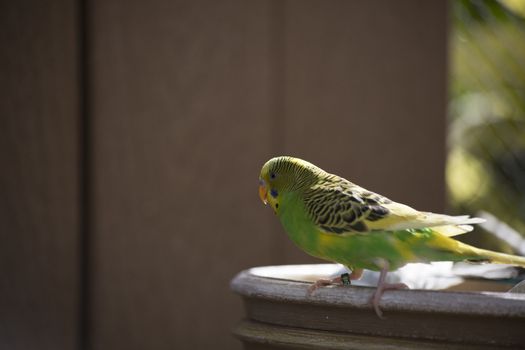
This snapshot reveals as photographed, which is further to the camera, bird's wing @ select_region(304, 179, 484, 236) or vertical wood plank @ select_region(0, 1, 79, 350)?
vertical wood plank @ select_region(0, 1, 79, 350)

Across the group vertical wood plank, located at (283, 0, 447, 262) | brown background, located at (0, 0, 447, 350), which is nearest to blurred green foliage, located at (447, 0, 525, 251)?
vertical wood plank, located at (283, 0, 447, 262)

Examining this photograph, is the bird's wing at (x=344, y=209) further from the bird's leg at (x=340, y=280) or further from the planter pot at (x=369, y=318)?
the planter pot at (x=369, y=318)

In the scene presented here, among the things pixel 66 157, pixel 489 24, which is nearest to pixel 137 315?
pixel 66 157

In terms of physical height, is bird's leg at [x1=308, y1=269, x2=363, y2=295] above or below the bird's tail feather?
below

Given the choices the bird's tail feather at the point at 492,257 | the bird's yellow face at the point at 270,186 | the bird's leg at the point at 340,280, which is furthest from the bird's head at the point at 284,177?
the bird's tail feather at the point at 492,257

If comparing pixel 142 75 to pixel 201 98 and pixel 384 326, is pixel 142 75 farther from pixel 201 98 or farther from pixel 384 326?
pixel 384 326

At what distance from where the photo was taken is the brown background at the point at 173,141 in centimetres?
376

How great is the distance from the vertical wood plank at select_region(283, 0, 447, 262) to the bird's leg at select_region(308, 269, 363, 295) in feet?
6.68

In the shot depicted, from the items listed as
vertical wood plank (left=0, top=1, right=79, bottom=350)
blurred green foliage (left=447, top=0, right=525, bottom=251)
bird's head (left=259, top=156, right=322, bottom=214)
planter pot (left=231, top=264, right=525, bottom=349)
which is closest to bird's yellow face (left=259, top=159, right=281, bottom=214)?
bird's head (left=259, top=156, right=322, bottom=214)

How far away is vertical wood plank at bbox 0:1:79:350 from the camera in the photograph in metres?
3.63

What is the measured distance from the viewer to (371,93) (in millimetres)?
4723

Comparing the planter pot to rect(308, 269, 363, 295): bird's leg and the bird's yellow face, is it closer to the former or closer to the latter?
rect(308, 269, 363, 295): bird's leg

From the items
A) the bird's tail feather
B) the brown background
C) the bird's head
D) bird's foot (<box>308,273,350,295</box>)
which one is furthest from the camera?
the brown background

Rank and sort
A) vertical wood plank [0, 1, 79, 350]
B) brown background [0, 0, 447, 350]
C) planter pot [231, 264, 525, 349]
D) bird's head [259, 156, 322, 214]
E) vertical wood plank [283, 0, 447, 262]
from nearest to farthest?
planter pot [231, 264, 525, 349] → bird's head [259, 156, 322, 214] → vertical wood plank [0, 1, 79, 350] → brown background [0, 0, 447, 350] → vertical wood plank [283, 0, 447, 262]
